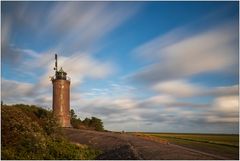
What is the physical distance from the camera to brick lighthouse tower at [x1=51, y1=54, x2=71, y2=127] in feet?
171

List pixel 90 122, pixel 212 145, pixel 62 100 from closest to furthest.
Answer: pixel 212 145
pixel 62 100
pixel 90 122

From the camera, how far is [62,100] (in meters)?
52.4

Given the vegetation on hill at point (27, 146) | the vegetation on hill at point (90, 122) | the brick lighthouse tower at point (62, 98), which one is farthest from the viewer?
the vegetation on hill at point (90, 122)

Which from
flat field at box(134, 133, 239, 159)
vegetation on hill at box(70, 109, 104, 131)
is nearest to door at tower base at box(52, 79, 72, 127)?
vegetation on hill at box(70, 109, 104, 131)

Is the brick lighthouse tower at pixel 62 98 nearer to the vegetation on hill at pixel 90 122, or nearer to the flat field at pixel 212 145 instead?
the vegetation on hill at pixel 90 122

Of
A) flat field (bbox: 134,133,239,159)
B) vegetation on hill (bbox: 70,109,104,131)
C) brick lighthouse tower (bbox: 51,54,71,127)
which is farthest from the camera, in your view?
vegetation on hill (bbox: 70,109,104,131)

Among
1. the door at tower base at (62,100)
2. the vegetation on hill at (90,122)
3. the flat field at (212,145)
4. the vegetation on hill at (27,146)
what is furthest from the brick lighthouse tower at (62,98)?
the vegetation on hill at (27,146)

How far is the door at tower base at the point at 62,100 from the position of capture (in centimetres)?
5209

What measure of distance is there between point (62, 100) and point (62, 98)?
321 millimetres

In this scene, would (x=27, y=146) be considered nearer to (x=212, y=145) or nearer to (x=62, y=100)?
(x=212, y=145)

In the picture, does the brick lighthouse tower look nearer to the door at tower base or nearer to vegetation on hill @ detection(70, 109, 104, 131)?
the door at tower base

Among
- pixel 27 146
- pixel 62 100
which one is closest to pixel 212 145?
pixel 62 100

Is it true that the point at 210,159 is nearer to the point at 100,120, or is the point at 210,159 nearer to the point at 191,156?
the point at 191,156

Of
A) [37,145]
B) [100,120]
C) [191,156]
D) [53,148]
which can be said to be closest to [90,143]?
[53,148]
